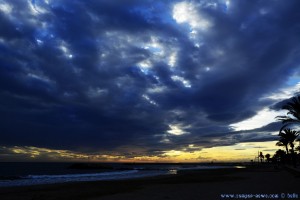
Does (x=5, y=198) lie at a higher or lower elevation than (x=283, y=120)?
lower

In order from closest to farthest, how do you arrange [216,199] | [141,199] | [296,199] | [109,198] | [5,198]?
[296,199] < [216,199] < [141,199] < [109,198] < [5,198]

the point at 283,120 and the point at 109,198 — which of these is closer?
the point at 109,198

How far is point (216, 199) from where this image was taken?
17484mm

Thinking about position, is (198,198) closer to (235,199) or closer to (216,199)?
(216,199)

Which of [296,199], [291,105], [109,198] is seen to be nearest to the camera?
[296,199]

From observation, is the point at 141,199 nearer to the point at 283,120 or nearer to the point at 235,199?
the point at 235,199

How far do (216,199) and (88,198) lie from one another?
923cm

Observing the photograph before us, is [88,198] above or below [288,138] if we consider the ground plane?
below

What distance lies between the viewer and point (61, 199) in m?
20.3

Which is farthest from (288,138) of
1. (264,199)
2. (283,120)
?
(264,199)

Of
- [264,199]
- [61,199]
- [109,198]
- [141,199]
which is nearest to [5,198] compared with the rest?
[61,199]

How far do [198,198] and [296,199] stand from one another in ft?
18.8

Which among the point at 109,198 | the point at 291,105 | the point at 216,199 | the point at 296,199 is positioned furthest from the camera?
the point at 291,105

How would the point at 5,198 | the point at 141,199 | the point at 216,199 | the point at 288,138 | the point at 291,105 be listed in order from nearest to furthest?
the point at 216,199
the point at 141,199
the point at 5,198
the point at 291,105
the point at 288,138
